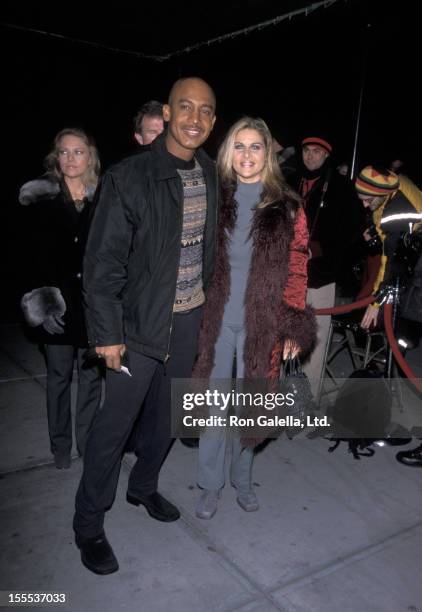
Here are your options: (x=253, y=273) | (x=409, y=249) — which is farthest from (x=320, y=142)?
(x=253, y=273)

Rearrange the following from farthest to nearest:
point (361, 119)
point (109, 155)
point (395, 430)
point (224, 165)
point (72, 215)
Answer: point (109, 155), point (361, 119), point (395, 430), point (72, 215), point (224, 165)

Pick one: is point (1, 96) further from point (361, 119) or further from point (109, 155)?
point (361, 119)

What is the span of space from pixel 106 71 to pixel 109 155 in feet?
5.80

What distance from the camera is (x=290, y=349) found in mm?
2906

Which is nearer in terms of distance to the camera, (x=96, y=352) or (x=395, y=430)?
(x=96, y=352)

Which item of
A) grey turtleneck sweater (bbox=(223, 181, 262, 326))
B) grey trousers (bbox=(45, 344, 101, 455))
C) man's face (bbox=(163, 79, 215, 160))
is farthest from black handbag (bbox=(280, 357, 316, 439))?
man's face (bbox=(163, 79, 215, 160))

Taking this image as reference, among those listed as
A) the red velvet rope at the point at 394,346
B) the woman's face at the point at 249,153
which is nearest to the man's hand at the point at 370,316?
the red velvet rope at the point at 394,346

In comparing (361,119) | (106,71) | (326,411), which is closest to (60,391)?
(326,411)

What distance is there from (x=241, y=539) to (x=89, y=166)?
2.33 metres

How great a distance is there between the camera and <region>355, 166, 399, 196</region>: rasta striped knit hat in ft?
12.6

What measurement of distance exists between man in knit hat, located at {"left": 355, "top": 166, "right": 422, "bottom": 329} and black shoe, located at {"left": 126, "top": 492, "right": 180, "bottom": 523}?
6.89ft

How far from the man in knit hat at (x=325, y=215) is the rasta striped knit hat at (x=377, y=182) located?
5.7 inches

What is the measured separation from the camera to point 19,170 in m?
10.7

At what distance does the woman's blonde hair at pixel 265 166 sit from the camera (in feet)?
8.89
